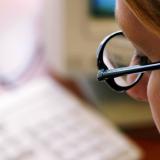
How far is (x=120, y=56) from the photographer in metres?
0.77

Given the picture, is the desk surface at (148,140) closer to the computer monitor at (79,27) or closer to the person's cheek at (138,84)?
the computer monitor at (79,27)

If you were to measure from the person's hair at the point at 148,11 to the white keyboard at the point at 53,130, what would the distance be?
455 millimetres

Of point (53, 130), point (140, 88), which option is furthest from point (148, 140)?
point (140, 88)

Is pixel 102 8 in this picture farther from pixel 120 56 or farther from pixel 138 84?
pixel 138 84

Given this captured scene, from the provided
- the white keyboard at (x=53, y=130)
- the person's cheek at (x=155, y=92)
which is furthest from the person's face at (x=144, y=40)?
the white keyboard at (x=53, y=130)

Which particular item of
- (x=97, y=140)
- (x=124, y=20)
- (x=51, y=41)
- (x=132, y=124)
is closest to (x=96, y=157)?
(x=97, y=140)

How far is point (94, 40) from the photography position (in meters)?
0.93

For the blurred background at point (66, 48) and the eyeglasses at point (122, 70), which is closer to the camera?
the eyeglasses at point (122, 70)

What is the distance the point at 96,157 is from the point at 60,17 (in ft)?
0.90

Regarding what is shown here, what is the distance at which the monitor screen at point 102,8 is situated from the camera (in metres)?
0.93

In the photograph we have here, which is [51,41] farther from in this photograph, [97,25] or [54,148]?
[54,148]

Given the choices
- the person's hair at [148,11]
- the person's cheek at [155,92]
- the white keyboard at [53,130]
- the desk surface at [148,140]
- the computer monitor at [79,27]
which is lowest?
the person's cheek at [155,92]

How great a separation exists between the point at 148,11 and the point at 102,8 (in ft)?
1.67

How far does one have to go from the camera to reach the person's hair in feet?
1.40
